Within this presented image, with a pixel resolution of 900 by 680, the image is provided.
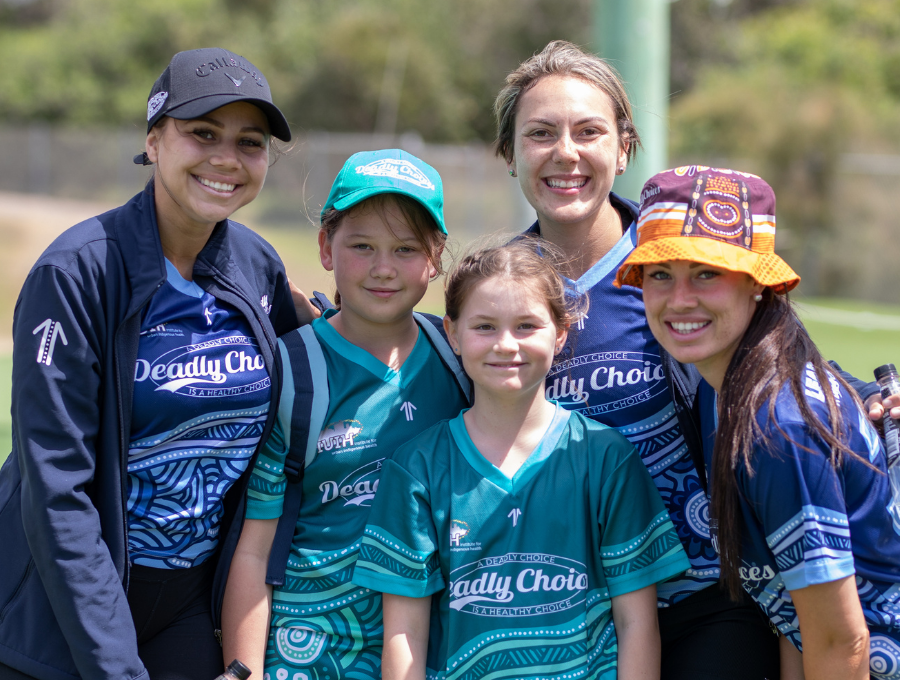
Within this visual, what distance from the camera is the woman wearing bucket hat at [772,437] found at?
2314mm

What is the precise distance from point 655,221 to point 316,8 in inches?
1559

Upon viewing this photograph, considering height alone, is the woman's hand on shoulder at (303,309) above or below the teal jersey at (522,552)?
above

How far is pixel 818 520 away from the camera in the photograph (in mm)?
2301

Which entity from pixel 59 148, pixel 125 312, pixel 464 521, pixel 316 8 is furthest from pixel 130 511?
pixel 316 8

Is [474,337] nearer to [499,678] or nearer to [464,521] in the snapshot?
[464,521]

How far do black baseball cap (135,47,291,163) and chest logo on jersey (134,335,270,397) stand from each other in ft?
2.23

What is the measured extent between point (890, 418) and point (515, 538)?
1.16 m

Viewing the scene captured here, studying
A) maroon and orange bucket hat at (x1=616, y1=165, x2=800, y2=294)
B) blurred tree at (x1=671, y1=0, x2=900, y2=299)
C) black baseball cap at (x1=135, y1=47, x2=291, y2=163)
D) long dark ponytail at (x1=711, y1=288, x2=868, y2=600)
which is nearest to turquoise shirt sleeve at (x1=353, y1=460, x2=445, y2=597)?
long dark ponytail at (x1=711, y1=288, x2=868, y2=600)

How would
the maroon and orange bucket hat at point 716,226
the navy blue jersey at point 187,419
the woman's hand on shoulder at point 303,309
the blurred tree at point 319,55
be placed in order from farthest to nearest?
the blurred tree at point 319,55 → the woman's hand on shoulder at point 303,309 → the navy blue jersey at point 187,419 → the maroon and orange bucket hat at point 716,226

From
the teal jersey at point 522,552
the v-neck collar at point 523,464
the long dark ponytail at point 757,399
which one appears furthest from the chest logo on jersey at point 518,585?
the long dark ponytail at point 757,399

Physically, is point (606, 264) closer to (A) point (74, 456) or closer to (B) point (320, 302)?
(B) point (320, 302)

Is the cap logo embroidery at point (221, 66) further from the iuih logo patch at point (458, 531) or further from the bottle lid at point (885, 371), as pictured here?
the bottle lid at point (885, 371)

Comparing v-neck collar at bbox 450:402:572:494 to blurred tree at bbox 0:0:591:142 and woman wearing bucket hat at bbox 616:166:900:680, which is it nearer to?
woman wearing bucket hat at bbox 616:166:900:680

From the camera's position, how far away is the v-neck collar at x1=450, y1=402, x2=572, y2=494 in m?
2.71
